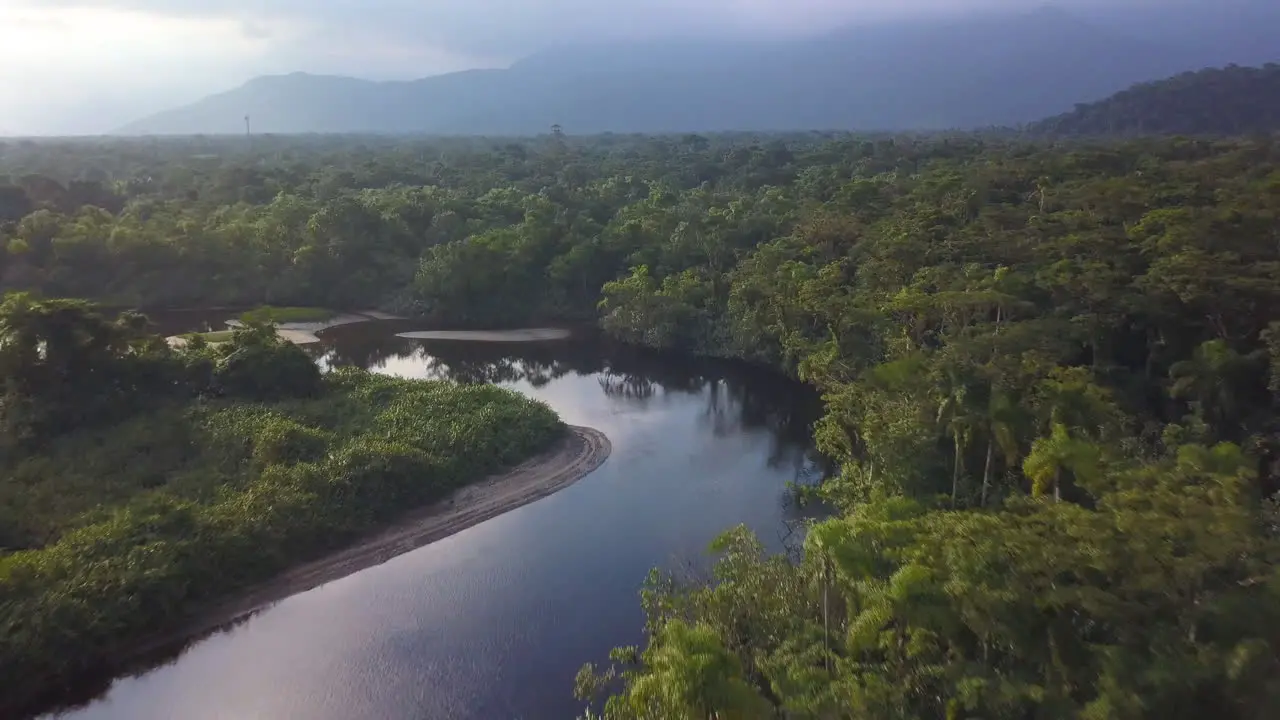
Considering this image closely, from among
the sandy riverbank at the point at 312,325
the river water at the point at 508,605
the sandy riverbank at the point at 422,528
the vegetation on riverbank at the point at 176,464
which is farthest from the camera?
the sandy riverbank at the point at 312,325

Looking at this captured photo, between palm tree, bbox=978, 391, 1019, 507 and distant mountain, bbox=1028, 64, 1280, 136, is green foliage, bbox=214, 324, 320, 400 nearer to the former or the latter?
palm tree, bbox=978, 391, 1019, 507

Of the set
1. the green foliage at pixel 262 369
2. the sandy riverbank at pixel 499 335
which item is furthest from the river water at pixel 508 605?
the sandy riverbank at pixel 499 335

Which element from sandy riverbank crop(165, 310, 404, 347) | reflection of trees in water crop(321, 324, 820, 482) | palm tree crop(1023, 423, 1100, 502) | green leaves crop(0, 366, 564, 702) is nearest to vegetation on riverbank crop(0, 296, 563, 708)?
green leaves crop(0, 366, 564, 702)

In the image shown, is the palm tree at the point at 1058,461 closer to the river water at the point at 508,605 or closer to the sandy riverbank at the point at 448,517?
the river water at the point at 508,605

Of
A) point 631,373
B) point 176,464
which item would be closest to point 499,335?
point 631,373

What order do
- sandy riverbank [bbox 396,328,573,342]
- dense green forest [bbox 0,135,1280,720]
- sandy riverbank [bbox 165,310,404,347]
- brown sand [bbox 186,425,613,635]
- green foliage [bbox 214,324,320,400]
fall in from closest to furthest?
1. dense green forest [bbox 0,135,1280,720]
2. brown sand [bbox 186,425,613,635]
3. green foliage [bbox 214,324,320,400]
4. sandy riverbank [bbox 165,310,404,347]
5. sandy riverbank [bbox 396,328,573,342]

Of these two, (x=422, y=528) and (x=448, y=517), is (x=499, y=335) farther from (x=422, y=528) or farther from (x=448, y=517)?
(x=422, y=528)

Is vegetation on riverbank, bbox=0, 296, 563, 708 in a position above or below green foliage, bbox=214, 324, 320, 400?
below
